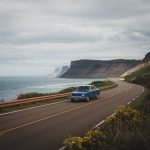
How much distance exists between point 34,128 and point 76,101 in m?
15.0

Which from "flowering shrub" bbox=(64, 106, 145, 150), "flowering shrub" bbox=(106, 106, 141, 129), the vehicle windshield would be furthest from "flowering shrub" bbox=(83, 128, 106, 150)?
the vehicle windshield

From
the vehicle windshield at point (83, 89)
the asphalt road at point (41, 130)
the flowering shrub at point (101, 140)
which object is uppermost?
the vehicle windshield at point (83, 89)

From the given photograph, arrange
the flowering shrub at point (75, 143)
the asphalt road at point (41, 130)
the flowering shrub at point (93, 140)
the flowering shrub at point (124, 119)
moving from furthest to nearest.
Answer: the flowering shrub at point (124, 119) < the asphalt road at point (41, 130) < the flowering shrub at point (93, 140) < the flowering shrub at point (75, 143)

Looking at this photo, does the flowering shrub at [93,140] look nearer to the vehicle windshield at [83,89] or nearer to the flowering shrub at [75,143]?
the flowering shrub at [75,143]

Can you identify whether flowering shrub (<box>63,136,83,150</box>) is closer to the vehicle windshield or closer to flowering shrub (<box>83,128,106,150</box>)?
flowering shrub (<box>83,128,106,150</box>)

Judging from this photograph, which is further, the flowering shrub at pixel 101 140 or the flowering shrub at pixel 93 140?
the flowering shrub at pixel 93 140

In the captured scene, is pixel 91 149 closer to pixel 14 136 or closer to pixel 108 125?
pixel 108 125

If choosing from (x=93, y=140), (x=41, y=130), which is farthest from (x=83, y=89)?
(x=93, y=140)

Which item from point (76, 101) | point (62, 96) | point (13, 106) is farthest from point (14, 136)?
point (62, 96)

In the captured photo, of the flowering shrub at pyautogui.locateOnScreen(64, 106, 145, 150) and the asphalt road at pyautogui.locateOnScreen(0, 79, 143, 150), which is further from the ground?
the flowering shrub at pyautogui.locateOnScreen(64, 106, 145, 150)

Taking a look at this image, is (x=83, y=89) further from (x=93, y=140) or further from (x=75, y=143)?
(x=75, y=143)

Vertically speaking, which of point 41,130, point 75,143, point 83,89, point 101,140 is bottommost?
point 41,130

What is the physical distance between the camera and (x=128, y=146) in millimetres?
8406

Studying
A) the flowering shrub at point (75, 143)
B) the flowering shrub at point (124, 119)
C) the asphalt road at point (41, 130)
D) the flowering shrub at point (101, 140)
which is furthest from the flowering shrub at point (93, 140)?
the flowering shrub at point (124, 119)
